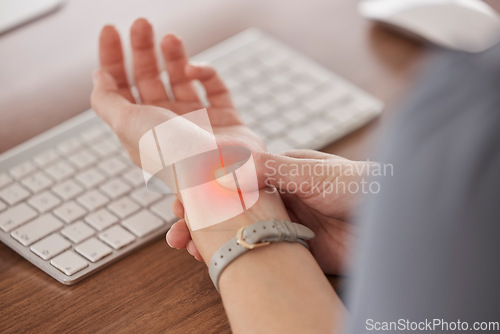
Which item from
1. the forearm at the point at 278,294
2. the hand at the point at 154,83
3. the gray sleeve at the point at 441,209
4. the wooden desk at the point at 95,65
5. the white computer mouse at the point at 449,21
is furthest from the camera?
the white computer mouse at the point at 449,21

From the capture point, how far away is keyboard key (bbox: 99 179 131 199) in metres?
0.81

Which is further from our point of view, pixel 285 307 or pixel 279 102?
pixel 279 102

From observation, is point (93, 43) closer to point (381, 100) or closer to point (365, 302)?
point (381, 100)

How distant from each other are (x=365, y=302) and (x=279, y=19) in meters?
0.81

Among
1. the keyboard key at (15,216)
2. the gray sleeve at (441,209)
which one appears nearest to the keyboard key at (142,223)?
the keyboard key at (15,216)

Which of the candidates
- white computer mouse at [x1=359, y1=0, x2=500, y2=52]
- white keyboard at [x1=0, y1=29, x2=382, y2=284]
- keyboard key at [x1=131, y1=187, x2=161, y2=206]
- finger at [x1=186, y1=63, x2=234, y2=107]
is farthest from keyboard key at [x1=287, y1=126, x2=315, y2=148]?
white computer mouse at [x1=359, y1=0, x2=500, y2=52]

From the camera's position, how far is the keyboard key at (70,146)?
88 centimetres

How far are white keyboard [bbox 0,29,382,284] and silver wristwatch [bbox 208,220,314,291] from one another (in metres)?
0.15

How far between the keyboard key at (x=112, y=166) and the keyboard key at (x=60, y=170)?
1.6 inches

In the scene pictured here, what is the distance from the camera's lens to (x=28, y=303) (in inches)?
27.2

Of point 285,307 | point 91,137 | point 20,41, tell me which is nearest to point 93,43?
point 20,41

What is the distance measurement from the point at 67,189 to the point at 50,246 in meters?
0.10

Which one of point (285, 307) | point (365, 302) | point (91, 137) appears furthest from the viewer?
point (91, 137)

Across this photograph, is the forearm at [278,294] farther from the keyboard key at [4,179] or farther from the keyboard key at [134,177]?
the keyboard key at [4,179]
